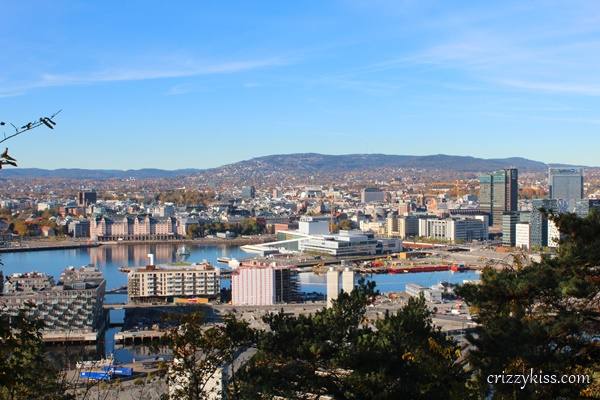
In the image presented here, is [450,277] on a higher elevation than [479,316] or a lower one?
lower

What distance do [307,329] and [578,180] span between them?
2418 cm

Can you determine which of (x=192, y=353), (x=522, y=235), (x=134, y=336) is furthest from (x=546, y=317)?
(x=522, y=235)

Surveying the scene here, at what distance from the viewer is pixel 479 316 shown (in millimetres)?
2646

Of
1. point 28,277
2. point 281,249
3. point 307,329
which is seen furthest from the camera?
point 281,249

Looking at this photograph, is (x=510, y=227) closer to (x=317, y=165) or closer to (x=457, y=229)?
(x=457, y=229)

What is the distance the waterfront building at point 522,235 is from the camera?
57.6 ft

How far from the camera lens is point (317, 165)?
66188 millimetres

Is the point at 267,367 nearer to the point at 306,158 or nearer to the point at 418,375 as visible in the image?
the point at 418,375

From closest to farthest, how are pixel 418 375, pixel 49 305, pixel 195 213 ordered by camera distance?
pixel 418 375, pixel 49 305, pixel 195 213

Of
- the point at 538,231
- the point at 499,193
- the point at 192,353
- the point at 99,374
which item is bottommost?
the point at 538,231

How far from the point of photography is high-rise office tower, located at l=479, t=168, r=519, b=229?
875 inches

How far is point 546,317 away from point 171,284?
26.7ft

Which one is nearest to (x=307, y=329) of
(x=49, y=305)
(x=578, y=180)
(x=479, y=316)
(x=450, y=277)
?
(x=479, y=316)

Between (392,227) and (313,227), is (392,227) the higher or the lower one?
Answer: the lower one
